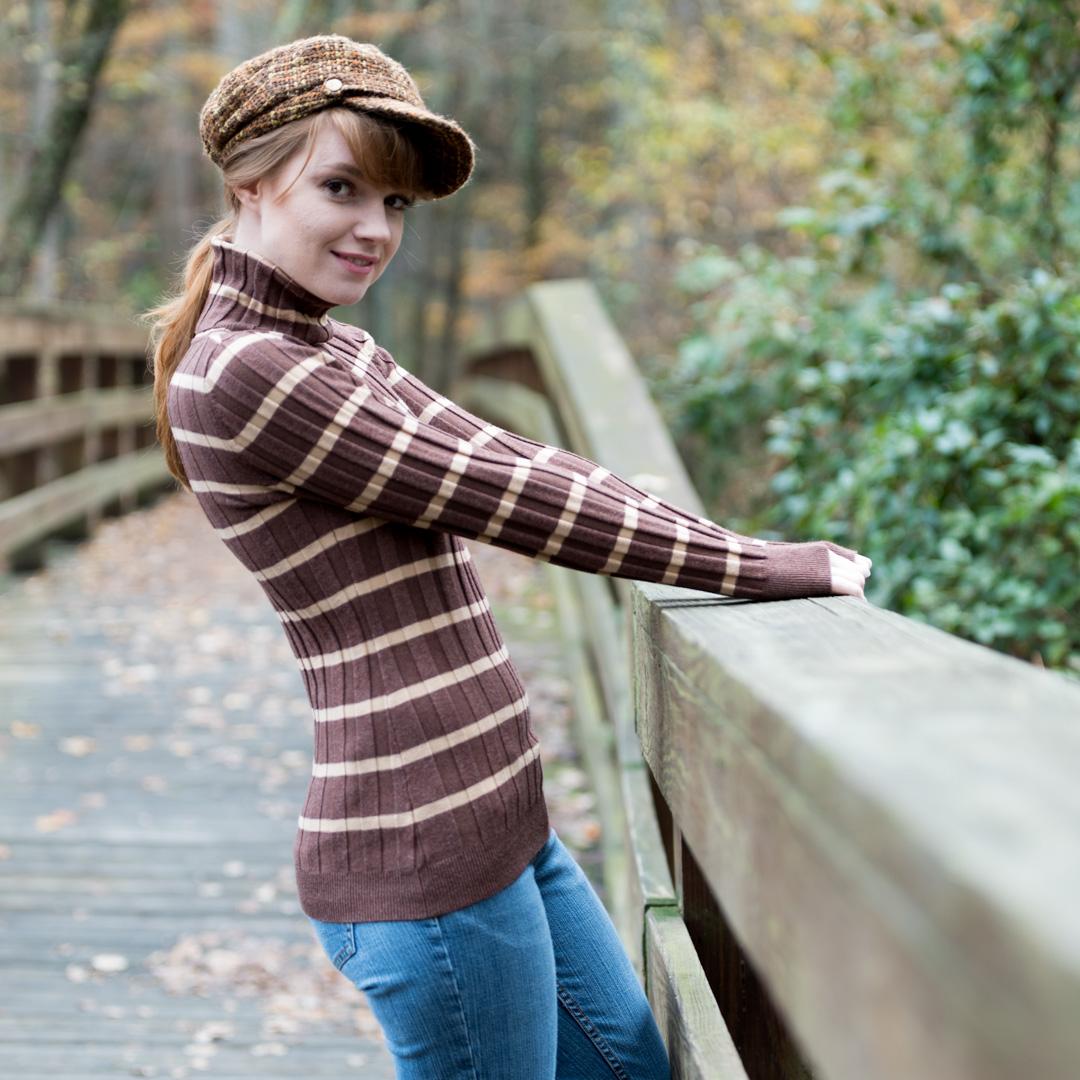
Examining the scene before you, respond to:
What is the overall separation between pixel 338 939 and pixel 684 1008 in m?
0.47

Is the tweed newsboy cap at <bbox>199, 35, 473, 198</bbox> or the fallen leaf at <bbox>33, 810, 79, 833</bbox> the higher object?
the tweed newsboy cap at <bbox>199, 35, 473, 198</bbox>

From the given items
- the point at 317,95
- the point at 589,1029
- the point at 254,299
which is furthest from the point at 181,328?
the point at 589,1029

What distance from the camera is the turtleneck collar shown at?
61.4 inches

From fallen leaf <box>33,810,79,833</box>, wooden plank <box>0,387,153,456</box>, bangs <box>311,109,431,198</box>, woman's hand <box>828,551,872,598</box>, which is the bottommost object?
fallen leaf <box>33,810,79,833</box>

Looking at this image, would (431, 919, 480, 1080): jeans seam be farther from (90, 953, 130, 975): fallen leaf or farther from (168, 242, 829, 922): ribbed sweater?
(90, 953, 130, 975): fallen leaf

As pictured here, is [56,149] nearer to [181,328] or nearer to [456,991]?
[181,328]

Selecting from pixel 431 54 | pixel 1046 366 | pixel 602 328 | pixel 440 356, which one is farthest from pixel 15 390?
pixel 440 356

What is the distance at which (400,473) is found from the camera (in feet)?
4.66

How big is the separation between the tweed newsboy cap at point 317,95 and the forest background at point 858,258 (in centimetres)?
37

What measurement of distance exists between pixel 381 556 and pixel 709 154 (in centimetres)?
884

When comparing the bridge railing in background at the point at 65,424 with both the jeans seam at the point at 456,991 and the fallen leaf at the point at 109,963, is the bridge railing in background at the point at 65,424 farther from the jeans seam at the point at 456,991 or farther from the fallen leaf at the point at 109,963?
the jeans seam at the point at 456,991

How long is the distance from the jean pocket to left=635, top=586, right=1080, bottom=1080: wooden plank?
50cm

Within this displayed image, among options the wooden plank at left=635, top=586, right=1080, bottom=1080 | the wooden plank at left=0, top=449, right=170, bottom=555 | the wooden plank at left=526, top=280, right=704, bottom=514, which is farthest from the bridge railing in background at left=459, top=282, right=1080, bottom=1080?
the wooden plank at left=0, top=449, right=170, bottom=555

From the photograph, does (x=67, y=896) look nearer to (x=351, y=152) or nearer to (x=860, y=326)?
(x=351, y=152)
